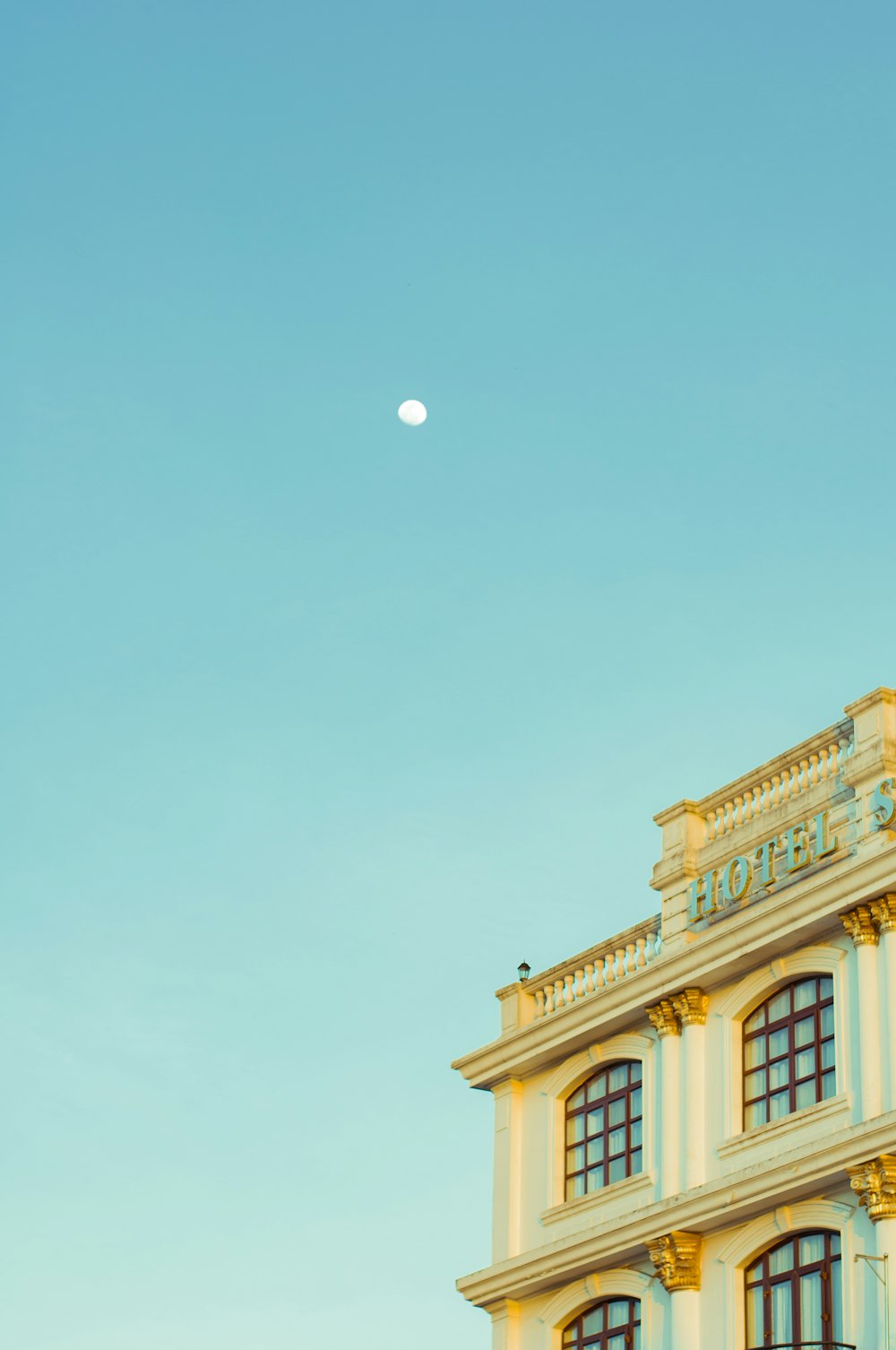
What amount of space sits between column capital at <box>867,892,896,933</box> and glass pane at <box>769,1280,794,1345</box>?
225 inches

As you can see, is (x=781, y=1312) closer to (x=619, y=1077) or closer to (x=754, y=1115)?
(x=754, y=1115)

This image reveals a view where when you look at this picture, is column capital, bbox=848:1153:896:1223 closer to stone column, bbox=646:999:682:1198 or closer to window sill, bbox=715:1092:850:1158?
window sill, bbox=715:1092:850:1158

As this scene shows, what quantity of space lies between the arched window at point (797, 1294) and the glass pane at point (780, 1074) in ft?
8.28

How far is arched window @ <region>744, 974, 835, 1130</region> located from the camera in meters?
33.8

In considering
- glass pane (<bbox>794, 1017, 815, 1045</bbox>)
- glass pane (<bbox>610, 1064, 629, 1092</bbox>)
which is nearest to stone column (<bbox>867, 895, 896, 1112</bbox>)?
glass pane (<bbox>794, 1017, 815, 1045</bbox>)

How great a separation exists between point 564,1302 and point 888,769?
451 inches

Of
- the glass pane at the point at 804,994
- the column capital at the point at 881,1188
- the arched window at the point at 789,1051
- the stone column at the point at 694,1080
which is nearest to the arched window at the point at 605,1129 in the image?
the stone column at the point at 694,1080

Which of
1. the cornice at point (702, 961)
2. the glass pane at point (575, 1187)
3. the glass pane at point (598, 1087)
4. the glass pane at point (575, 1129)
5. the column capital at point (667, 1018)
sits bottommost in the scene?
the glass pane at point (575, 1187)

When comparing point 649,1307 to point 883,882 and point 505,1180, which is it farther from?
point 883,882

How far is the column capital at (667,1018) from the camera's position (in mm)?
36781

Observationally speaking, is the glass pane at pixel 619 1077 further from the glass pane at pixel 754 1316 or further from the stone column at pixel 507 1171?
the glass pane at pixel 754 1316

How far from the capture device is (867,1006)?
107 feet

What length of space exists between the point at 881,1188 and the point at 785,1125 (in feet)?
9.27

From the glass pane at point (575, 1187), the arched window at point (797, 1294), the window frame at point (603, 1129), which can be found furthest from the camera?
the glass pane at point (575, 1187)
